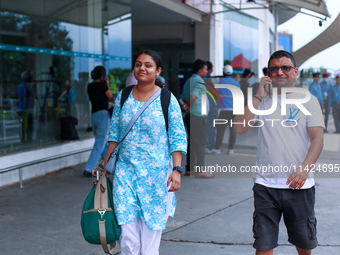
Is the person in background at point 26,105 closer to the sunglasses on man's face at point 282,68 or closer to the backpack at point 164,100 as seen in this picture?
the backpack at point 164,100

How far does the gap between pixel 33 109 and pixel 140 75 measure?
5958 mm

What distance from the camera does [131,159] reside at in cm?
284

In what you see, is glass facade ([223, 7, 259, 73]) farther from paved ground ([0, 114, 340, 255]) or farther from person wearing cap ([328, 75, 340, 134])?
paved ground ([0, 114, 340, 255])

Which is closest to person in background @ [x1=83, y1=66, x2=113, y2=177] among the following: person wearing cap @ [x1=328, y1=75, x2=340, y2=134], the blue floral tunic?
person wearing cap @ [x1=328, y1=75, x2=340, y2=134]

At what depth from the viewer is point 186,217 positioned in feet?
16.1

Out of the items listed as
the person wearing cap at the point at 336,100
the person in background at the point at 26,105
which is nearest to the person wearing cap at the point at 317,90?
the person wearing cap at the point at 336,100

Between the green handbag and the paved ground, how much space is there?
115 cm

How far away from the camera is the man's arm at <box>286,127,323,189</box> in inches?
106

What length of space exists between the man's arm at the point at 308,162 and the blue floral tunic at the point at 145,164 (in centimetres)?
78

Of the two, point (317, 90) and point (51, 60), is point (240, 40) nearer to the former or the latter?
point (51, 60)

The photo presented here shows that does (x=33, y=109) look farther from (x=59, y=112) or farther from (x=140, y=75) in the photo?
(x=140, y=75)

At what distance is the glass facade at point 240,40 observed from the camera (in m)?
16.7

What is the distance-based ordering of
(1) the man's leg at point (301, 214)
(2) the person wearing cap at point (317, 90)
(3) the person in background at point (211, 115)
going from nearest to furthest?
(1) the man's leg at point (301, 214) < (2) the person wearing cap at point (317, 90) < (3) the person in background at point (211, 115)

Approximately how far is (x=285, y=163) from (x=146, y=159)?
A: 3.19 ft
